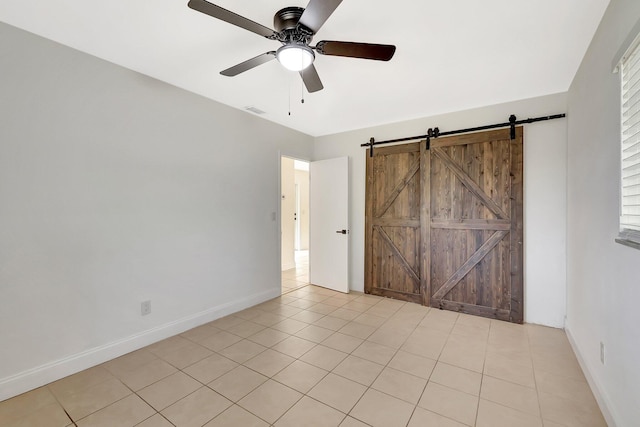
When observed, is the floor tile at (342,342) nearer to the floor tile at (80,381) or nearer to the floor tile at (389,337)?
the floor tile at (389,337)

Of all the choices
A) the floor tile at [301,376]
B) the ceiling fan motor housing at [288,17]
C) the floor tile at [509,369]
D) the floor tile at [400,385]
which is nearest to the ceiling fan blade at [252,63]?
the ceiling fan motor housing at [288,17]

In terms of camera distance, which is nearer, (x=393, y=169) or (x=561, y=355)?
(x=561, y=355)

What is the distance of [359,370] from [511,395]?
107 cm

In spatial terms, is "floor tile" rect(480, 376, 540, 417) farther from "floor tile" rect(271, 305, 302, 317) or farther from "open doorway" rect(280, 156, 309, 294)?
"open doorway" rect(280, 156, 309, 294)

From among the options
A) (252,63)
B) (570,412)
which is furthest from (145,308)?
(570,412)

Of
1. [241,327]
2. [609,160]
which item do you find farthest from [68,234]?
[609,160]

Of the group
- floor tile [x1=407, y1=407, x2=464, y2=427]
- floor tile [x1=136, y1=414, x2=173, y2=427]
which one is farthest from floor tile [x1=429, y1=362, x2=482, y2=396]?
floor tile [x1=136, y1=414, x2=173, y2=427]

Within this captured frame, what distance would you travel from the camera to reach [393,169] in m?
4.11

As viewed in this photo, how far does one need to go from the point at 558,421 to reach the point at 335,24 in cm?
292

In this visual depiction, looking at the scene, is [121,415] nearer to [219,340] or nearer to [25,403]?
[25,403]

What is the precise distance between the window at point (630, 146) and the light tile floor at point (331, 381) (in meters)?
1.26

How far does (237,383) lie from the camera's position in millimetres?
2125

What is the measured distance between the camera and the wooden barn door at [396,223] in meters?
3.91

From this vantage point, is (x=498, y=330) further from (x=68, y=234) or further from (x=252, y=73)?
(x=68, y=234)
